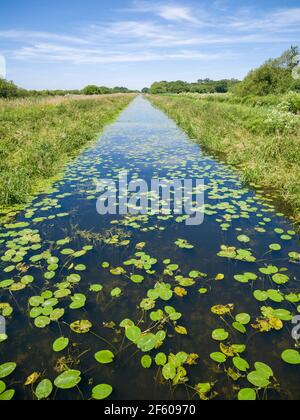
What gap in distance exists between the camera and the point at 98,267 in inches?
130

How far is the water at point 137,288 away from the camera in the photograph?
2.05 metres

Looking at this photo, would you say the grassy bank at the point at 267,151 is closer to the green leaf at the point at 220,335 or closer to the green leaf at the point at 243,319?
the green leaf at the point at 243,319

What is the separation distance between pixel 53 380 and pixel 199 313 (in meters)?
1.36

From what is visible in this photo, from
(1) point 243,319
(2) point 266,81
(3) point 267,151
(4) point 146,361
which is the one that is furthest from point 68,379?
(2) point 266,81

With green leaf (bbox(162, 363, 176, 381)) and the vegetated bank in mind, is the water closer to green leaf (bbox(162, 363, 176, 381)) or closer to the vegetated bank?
green leaf (bbox(162, 363, 176, 381))

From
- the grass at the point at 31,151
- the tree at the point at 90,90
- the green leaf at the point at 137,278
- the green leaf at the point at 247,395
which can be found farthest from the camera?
the tree at the point at 90,90

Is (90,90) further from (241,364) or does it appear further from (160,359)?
(241,364)

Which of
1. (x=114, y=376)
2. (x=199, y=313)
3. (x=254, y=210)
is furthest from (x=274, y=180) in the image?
(x=114, y=376)

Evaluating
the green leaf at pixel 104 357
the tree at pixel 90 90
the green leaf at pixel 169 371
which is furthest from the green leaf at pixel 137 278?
the tree at pixel 90 90

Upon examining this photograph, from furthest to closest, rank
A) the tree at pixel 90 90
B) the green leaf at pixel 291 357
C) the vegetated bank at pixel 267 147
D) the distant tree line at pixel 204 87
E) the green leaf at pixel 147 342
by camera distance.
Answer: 1. the distant tree line at pixel 204 87
2. the tree at pixel 90 90
3. the vegetated bank at pixel 267 147
4. the green leaf at pixel 147 342
5. the green leaf at pixel 291 357

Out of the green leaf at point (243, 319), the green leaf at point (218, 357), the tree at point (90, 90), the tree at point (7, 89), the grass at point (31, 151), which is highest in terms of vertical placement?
the tree at point (90, 90)

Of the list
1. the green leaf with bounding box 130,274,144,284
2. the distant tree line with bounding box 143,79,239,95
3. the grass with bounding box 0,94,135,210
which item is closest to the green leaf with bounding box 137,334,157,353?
the green leaf with bounding box 130,274,144,284

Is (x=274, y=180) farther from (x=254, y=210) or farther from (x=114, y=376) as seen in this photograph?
(x=114, y=376)

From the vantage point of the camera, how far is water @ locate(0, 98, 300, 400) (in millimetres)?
2051
